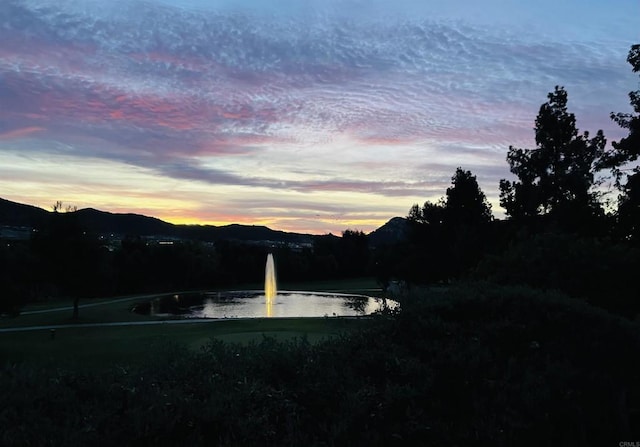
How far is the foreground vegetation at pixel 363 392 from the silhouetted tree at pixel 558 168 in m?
24.7

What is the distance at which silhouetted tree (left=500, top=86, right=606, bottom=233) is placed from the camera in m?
28.7

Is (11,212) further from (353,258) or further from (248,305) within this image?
(248,305)

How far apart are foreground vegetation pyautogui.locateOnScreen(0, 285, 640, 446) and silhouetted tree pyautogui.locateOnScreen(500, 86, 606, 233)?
80.9 feet

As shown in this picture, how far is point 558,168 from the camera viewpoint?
29656mm

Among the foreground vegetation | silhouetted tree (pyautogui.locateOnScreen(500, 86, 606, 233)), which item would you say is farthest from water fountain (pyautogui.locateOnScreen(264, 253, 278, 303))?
the foreground vegetation

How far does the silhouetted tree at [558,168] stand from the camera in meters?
28.7

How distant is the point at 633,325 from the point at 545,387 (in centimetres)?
281

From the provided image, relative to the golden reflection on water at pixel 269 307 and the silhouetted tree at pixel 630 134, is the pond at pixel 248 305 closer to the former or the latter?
the golden reflection on water at pixel 269 307

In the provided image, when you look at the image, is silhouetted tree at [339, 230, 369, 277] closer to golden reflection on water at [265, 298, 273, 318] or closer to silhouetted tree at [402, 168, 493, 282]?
golden reflection on water at [265, 298, 273, 318]

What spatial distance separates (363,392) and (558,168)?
28.8 metres

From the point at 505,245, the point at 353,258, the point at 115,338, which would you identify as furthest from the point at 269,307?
the point at 353,258

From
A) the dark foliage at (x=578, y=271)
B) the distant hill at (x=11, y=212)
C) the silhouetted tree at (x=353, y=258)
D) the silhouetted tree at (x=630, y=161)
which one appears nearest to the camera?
the dark foliage at (x=578, y=271)

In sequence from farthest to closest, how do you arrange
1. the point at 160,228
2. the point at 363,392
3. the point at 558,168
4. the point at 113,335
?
the point at 160,228, the point at 558,168, the point at 113,335, the point at 363,392

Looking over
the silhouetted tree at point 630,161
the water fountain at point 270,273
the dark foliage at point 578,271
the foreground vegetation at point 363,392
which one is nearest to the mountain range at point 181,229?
the water fountain at point 270,273
